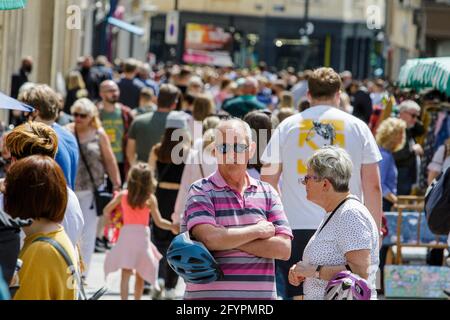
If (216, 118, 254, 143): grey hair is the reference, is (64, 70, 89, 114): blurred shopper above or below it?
below

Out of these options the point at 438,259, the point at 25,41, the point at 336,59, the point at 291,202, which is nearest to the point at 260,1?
the point at 336,59

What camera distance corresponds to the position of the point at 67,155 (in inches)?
338

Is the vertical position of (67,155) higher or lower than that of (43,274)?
higher

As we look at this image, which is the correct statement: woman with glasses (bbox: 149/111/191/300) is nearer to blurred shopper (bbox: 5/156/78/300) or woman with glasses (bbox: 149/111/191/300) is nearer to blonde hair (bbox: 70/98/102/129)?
blonde hair (bbox: 70/98/102/129)

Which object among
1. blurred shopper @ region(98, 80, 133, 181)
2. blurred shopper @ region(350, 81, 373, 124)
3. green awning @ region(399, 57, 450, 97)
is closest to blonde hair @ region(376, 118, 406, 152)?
green awning @ region(399, 57, 450, 97)

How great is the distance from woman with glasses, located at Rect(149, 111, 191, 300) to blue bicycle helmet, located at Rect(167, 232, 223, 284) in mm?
5138

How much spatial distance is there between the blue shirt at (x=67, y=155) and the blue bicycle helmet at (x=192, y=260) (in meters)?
2.39

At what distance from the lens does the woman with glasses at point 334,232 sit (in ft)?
21.4

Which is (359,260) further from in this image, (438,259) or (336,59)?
(336,59)

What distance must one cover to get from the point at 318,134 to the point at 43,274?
340 centimetres

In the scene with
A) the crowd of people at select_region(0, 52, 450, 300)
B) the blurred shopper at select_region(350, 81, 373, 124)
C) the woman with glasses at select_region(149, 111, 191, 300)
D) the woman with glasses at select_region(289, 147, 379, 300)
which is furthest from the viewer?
the blurred shopper at select_region(350, 81, 373, 124)

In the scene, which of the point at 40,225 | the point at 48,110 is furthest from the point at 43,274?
the point at 48,110

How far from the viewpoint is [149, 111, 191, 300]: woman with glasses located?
11.5 m

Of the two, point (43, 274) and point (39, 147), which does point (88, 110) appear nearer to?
point (39, 147)
